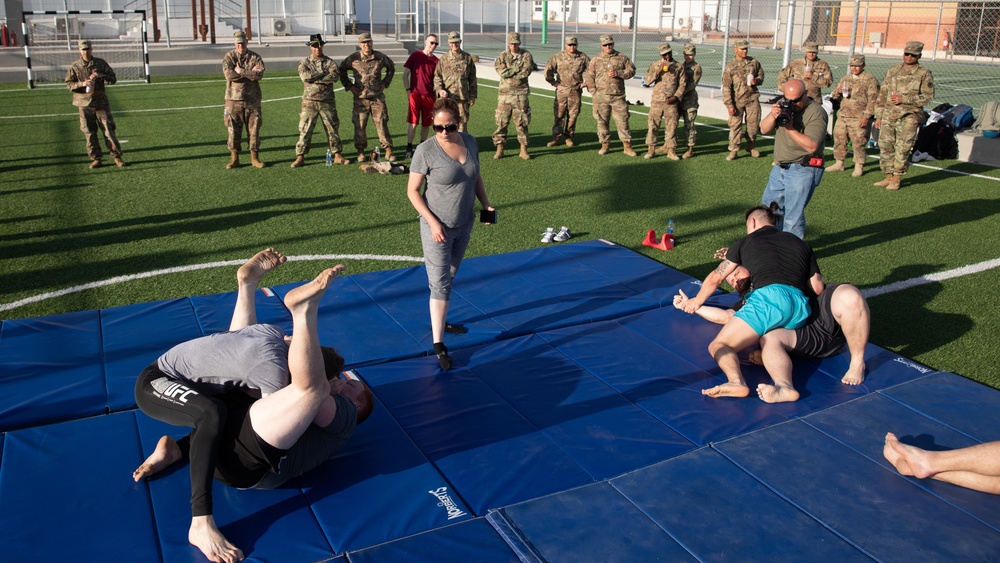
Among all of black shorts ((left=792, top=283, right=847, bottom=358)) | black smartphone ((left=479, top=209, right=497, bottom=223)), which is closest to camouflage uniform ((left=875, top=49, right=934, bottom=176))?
black shorts ((left=792, top=283, right=847, bottom=358))

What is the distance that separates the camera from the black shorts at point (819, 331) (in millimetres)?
6184

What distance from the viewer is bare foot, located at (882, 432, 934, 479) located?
468 cm

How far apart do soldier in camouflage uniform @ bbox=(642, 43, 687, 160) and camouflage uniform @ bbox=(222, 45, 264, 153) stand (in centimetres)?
668

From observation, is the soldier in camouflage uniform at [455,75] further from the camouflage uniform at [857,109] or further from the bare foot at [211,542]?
the bare foot at [211,542]

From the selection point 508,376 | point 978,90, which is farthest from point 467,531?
point 978,90

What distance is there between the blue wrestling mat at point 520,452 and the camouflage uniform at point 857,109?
7646mm

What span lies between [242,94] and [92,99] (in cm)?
226

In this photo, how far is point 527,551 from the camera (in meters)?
4.07

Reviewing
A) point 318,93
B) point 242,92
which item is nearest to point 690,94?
point 318,93

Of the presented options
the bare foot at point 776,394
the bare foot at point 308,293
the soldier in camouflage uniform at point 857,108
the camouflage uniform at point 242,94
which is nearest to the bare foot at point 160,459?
the bare foot at point 308,293

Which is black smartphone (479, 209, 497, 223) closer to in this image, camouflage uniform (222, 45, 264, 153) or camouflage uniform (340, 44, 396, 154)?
camouflage uniform (222, 45, 264, 153)

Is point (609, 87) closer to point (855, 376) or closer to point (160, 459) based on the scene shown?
point (855, 376)

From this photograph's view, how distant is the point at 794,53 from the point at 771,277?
27977 mm

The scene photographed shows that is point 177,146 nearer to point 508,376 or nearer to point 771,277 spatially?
point 508,376
